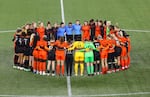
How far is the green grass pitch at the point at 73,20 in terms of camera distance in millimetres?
18234

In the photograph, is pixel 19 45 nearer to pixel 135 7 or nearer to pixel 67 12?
pixel 67 12

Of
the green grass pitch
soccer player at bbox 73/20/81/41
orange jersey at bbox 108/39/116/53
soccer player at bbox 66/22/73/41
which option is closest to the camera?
the green grass pitch

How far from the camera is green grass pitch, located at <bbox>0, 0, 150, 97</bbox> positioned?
1823 centimetres

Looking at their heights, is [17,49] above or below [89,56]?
above

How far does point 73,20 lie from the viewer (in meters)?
26.6

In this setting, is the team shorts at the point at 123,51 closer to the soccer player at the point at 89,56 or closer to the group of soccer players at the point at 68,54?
the group of soccer players at the point at 68,54

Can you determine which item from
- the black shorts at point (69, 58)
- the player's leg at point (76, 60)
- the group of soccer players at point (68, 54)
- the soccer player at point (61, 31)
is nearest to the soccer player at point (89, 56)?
the group of soccer players at point (68, 54)

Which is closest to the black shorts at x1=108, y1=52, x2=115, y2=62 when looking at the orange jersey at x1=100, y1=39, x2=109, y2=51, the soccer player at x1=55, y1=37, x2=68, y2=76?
the orange jersey at x1=100, y1=39, x2=109, y2=51

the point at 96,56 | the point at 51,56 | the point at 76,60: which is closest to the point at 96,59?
the point at 96,56

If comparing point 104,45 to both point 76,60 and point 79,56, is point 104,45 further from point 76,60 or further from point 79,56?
point 76,60

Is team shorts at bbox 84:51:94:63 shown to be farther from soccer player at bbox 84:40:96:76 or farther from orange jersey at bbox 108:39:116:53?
orange jersey at bbox 108:39:116:53

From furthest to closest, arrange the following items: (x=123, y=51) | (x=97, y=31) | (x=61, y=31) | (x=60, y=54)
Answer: (x=97, y=31) → (x=61, y=31) → (x=123, y=51) → (x=60, y=54)

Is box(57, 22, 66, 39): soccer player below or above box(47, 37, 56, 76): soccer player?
above

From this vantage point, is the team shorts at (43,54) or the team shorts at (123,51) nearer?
the team shorts at (43,54)
